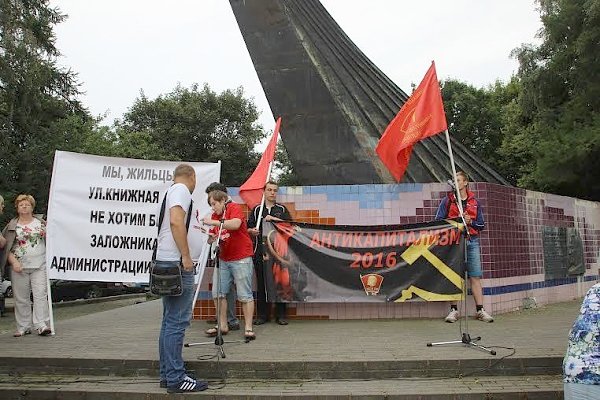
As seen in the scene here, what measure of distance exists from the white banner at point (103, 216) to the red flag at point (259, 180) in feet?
2.07

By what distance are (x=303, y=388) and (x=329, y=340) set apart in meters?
1.40

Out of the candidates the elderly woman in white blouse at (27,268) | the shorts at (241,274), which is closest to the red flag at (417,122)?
the shorts at (241,274)

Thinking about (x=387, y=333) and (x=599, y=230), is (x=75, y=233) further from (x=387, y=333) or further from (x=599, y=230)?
(x=599, y=230)

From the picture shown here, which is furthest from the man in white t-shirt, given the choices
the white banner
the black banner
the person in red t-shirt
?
the black banner

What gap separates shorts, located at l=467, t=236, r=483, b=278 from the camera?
711 centimetres

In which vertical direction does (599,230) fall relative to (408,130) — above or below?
below

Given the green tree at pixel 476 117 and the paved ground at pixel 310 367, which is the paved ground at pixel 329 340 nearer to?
the paved ground at pixel 310 367

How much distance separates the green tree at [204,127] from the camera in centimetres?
3284

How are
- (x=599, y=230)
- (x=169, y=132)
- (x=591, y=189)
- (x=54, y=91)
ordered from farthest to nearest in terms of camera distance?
(x=169, y=132) → (x=54, y=91) → (x=591, y=189) → (x=599, y=230)

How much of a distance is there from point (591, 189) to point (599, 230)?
808 centimetres

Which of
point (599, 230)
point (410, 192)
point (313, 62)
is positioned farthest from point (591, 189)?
point (410, 192)

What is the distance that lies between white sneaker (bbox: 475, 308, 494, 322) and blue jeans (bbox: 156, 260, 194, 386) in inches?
167

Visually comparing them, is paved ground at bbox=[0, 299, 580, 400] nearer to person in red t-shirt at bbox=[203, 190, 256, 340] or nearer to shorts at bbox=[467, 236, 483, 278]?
person in red t-shirt at bbox=[203, 190, 256, 340]

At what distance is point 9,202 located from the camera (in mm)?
20703
